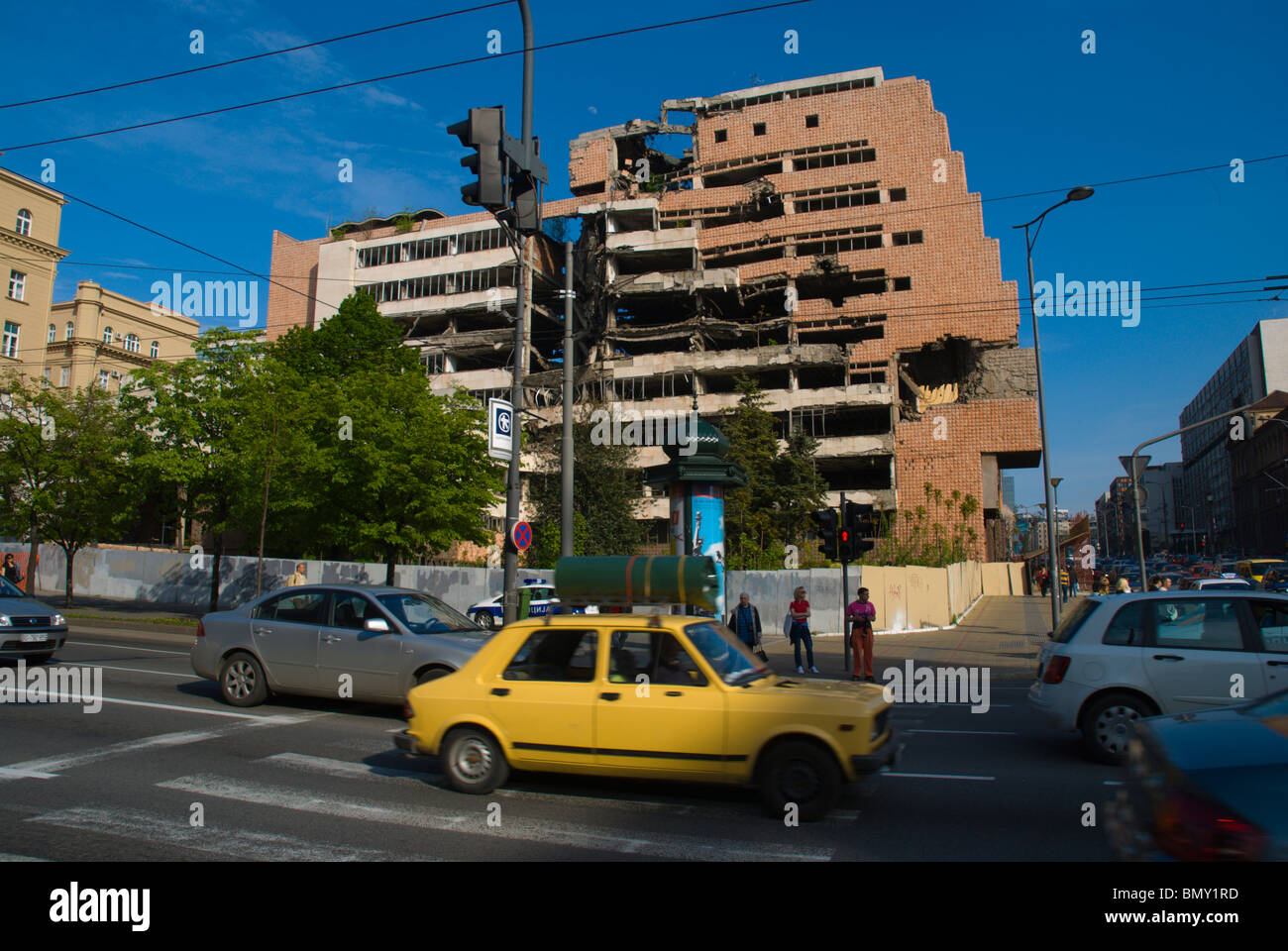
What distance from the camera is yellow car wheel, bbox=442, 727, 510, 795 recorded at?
21.1 ft

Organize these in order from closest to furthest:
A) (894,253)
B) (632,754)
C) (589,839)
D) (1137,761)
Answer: (1137,761) → (589,839) → (632,754) → (894,253)

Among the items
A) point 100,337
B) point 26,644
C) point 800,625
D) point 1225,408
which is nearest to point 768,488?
point 800,625

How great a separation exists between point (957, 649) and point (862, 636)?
746 centimetres

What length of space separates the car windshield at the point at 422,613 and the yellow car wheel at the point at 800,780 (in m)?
5.25

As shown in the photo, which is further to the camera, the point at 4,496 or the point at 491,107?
the point at 4,496

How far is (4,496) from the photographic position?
82.8ft

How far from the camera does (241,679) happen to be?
32.9 feet

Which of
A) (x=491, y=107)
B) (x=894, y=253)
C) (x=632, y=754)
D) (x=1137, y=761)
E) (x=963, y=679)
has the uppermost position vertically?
(x=894, y=253)

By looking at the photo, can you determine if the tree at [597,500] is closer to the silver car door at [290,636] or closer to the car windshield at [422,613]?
the car windshield at [422,613]

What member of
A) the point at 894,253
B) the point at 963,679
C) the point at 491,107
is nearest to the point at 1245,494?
the point at 894,253

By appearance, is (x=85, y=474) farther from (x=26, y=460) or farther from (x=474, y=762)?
(x=474, y=762)

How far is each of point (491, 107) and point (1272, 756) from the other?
9.96 m
